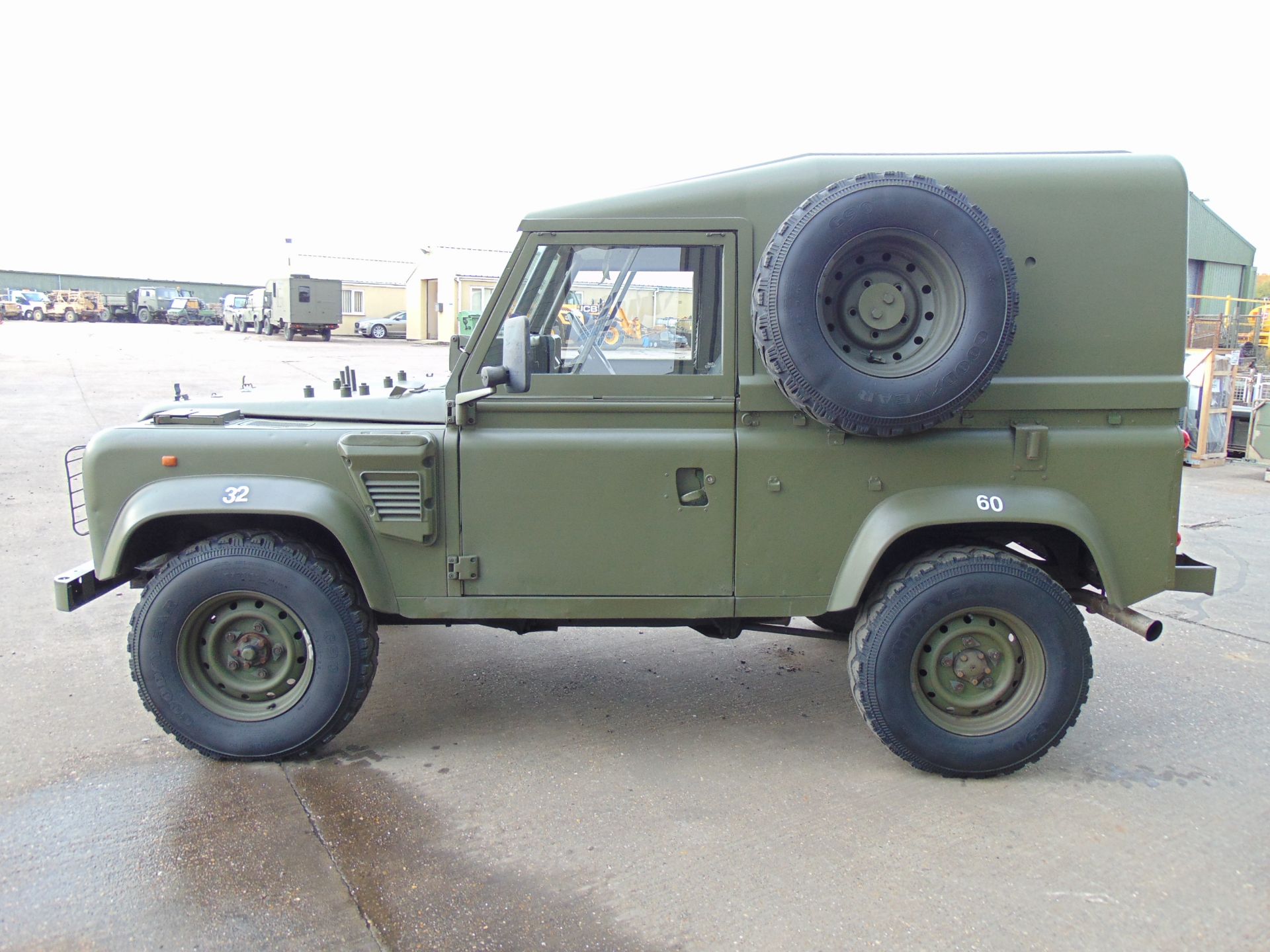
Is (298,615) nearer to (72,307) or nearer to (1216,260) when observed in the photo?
(1216,260)

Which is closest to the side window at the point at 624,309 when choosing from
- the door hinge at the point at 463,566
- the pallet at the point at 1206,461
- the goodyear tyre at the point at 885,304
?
the goodyear tyre at the point at 885,304

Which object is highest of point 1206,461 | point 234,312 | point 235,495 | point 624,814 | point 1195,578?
point 234,312

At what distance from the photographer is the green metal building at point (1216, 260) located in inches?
1158

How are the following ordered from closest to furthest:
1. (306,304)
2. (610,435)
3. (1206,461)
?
(610,435) → (1206,461) → (306,304)

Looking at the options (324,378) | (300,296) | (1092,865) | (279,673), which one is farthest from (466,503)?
(300,296)

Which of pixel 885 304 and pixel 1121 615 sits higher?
pixel 885 304

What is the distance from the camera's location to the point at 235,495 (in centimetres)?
386

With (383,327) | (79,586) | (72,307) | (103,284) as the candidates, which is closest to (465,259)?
(383,327)

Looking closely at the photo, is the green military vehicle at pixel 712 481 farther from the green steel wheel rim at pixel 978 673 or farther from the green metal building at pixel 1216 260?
the green metal building at pixel 1216 260

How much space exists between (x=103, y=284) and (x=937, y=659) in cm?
9077

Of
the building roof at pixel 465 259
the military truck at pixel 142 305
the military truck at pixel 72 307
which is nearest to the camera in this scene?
the building roof at pixel 465 259

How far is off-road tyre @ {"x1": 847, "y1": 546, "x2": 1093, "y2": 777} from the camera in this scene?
12.6 feet

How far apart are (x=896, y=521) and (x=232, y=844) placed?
8.94ft

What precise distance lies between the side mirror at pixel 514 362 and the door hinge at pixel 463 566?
704mm
